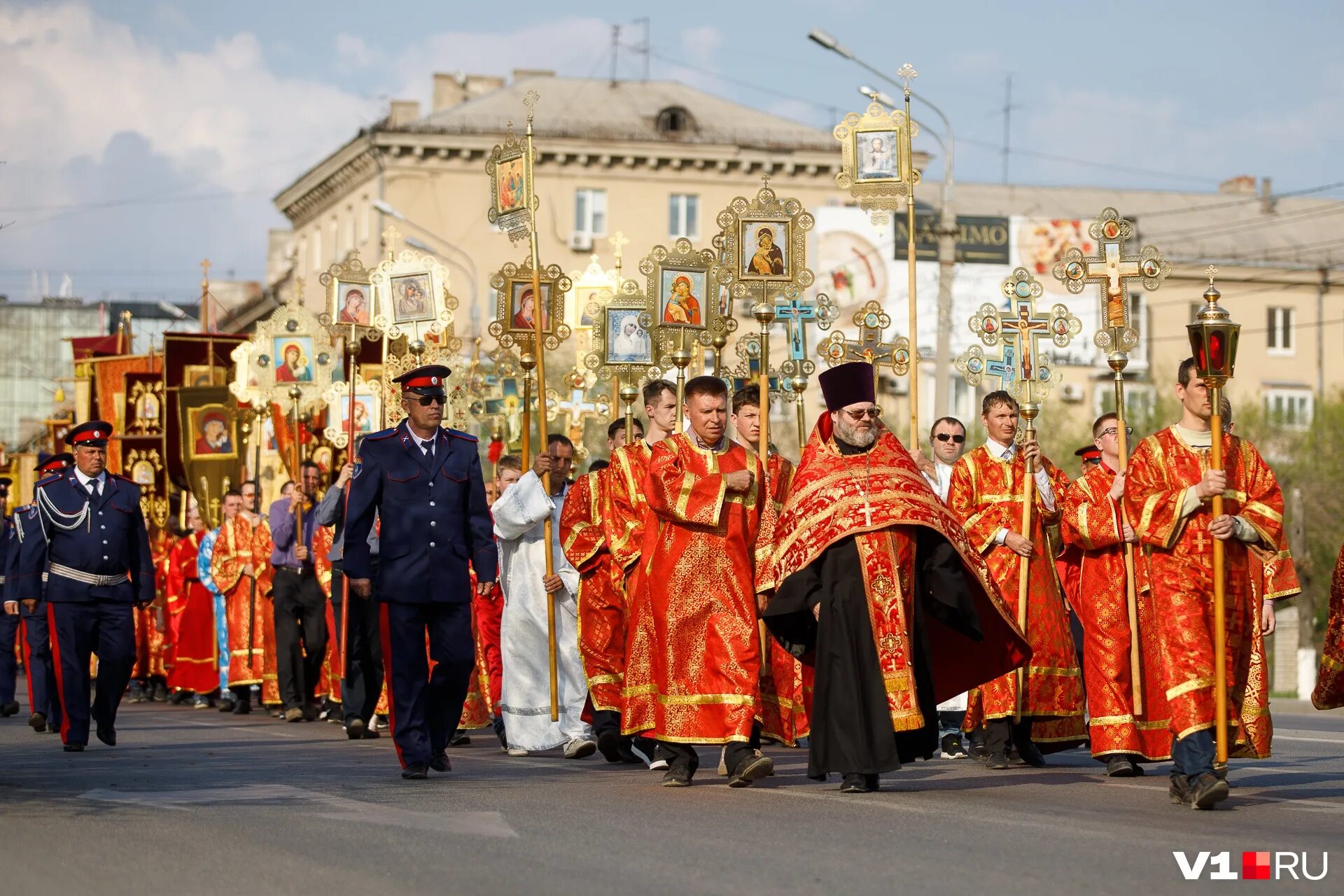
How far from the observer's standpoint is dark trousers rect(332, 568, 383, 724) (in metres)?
16.4

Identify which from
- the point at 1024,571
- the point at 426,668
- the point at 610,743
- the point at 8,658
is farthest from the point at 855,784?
the point at 8,658

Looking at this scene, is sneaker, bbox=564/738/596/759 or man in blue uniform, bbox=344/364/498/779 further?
sneaker, bbox=564/738/596/759

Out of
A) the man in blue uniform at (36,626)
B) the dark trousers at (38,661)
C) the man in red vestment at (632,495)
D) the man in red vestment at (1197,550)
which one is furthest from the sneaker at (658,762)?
the dark trousers at (38,661)

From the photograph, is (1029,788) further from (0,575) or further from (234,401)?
(234,401)

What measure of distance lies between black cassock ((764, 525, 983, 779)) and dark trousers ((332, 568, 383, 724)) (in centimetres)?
601

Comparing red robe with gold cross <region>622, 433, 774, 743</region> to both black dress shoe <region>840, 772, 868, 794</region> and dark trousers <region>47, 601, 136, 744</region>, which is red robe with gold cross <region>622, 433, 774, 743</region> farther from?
dark trousers <region>47, 601, 136, 744</region>

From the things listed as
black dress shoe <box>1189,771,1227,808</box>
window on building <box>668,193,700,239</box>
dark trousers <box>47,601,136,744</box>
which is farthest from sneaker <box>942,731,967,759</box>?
window on building <box>668,193,700,239</box>

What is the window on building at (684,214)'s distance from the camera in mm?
62375

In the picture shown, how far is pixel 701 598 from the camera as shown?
11508 mm

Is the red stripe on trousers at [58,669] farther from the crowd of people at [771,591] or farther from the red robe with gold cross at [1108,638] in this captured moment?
the red robe with gold cross at [1108,638]

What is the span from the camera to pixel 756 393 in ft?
42.9

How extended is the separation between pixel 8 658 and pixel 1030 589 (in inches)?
443

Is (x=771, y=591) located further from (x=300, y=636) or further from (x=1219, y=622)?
(x=300, y=636)

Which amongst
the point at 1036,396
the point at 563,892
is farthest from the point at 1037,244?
the point at 563,892
